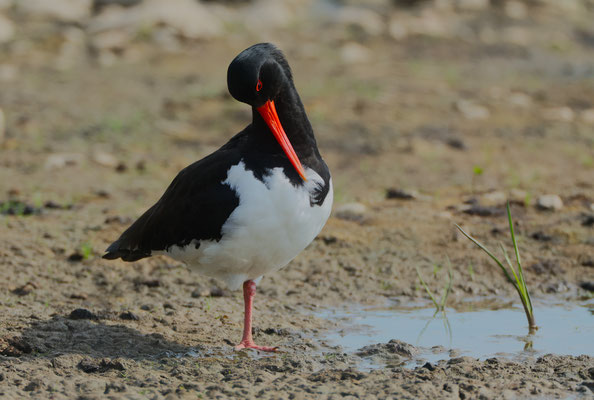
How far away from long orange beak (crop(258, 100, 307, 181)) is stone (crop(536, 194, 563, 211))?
3.04 m

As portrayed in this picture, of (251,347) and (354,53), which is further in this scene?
(354,53)

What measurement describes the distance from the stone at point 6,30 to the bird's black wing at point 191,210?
30.5ft

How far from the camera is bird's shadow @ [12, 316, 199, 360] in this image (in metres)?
4.32

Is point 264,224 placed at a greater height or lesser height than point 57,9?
lesser

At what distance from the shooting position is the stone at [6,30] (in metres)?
13.0

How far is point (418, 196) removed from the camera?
7.23 metres

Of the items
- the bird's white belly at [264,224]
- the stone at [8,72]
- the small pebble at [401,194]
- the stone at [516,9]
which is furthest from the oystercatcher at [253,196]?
the stone at [516,9]

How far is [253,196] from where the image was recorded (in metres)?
4.12

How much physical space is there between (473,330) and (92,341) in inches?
82.4

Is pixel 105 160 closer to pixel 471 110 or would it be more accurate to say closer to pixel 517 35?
pixel 471 110

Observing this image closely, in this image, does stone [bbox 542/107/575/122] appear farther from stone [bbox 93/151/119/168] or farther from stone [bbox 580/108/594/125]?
stone [bbox 93/151/119/168]

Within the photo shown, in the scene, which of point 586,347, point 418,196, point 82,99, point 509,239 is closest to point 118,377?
point 586,347

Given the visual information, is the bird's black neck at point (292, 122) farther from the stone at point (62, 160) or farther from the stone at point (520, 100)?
the stone at point (520, 100)

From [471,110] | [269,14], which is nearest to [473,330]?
[471,110]
